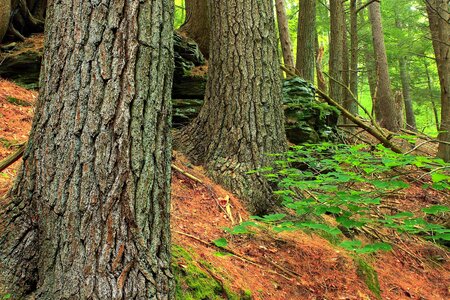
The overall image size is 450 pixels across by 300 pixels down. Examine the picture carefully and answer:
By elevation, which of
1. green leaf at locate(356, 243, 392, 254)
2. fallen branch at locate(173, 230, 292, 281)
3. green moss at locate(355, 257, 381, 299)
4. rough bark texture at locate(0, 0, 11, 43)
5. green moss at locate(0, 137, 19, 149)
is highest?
rough bark texture at locate(0, 0, 11, 43)

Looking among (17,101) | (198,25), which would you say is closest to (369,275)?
(17,101)

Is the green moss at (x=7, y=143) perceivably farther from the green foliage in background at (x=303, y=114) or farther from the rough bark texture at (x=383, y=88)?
Answer: the rough bark texture at (x=383, y=88)

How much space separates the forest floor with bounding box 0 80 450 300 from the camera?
276cm

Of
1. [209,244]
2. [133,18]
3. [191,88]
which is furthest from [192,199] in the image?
[191,88]

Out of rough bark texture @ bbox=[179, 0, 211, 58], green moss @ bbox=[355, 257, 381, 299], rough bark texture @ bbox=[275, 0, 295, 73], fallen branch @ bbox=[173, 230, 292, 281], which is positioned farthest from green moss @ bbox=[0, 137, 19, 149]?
rough bark texture @ bbox=[275, 0, 295, 73]

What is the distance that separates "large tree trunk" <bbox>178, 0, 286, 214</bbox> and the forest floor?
9.4 inches

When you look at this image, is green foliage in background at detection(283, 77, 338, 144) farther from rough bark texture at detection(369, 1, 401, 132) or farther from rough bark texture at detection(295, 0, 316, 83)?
rough bark texture at detection(369, 1, 401, 132)

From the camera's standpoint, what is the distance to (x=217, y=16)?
4.51 metres

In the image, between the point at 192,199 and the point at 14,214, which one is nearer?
the point at 14,214

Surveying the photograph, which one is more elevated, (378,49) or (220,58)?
(378,49)

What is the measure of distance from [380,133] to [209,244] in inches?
173

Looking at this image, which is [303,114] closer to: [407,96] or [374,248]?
[374,248]

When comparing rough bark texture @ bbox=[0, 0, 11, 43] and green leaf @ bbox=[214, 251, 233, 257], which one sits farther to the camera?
rough bark texture @ bbox=[0, 0, 11, 43]

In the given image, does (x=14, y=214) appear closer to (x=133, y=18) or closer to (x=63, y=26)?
(x=63, y=26)
